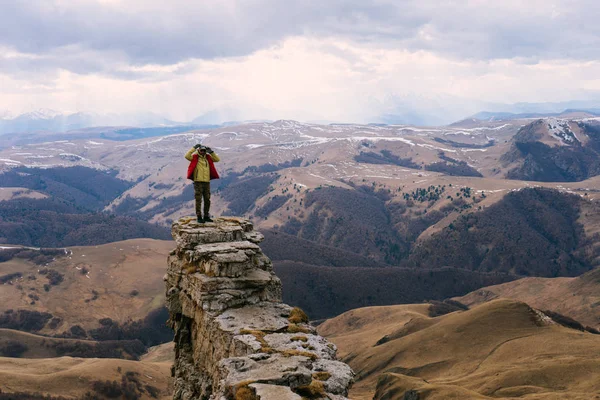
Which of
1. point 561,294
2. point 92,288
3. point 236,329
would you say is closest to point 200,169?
point 236,329

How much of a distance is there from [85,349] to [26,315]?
3712 cm

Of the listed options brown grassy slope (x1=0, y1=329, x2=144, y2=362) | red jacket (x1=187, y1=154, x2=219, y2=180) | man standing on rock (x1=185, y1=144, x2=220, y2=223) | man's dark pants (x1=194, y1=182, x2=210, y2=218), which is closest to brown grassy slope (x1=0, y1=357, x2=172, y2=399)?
brown grassy slope (x1=0, y1=329, x2=144, y2=362)

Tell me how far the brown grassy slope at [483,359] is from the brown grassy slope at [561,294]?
130 ft

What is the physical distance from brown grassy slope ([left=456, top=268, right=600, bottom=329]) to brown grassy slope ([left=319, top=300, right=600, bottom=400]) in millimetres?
39727

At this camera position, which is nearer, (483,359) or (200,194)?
(200,194)

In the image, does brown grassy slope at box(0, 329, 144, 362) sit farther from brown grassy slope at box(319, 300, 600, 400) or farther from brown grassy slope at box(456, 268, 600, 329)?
brown grassy slope at box(456, 268, 600, 329)

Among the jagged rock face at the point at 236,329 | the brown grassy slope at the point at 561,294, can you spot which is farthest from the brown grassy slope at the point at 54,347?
the jagged rock face at the point at 236,329

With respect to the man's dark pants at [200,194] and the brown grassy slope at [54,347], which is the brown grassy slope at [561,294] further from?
the man's dark pants at [200,194]

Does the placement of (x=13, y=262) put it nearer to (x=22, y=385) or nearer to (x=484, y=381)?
(x=22, y=385)

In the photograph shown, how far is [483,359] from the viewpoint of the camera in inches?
2596

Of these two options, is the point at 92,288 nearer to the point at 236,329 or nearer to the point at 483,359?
the point at 483,359

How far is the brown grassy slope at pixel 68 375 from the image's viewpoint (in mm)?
74312

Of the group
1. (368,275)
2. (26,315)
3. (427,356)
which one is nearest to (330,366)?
(427,356)

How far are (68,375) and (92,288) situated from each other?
302 ft
